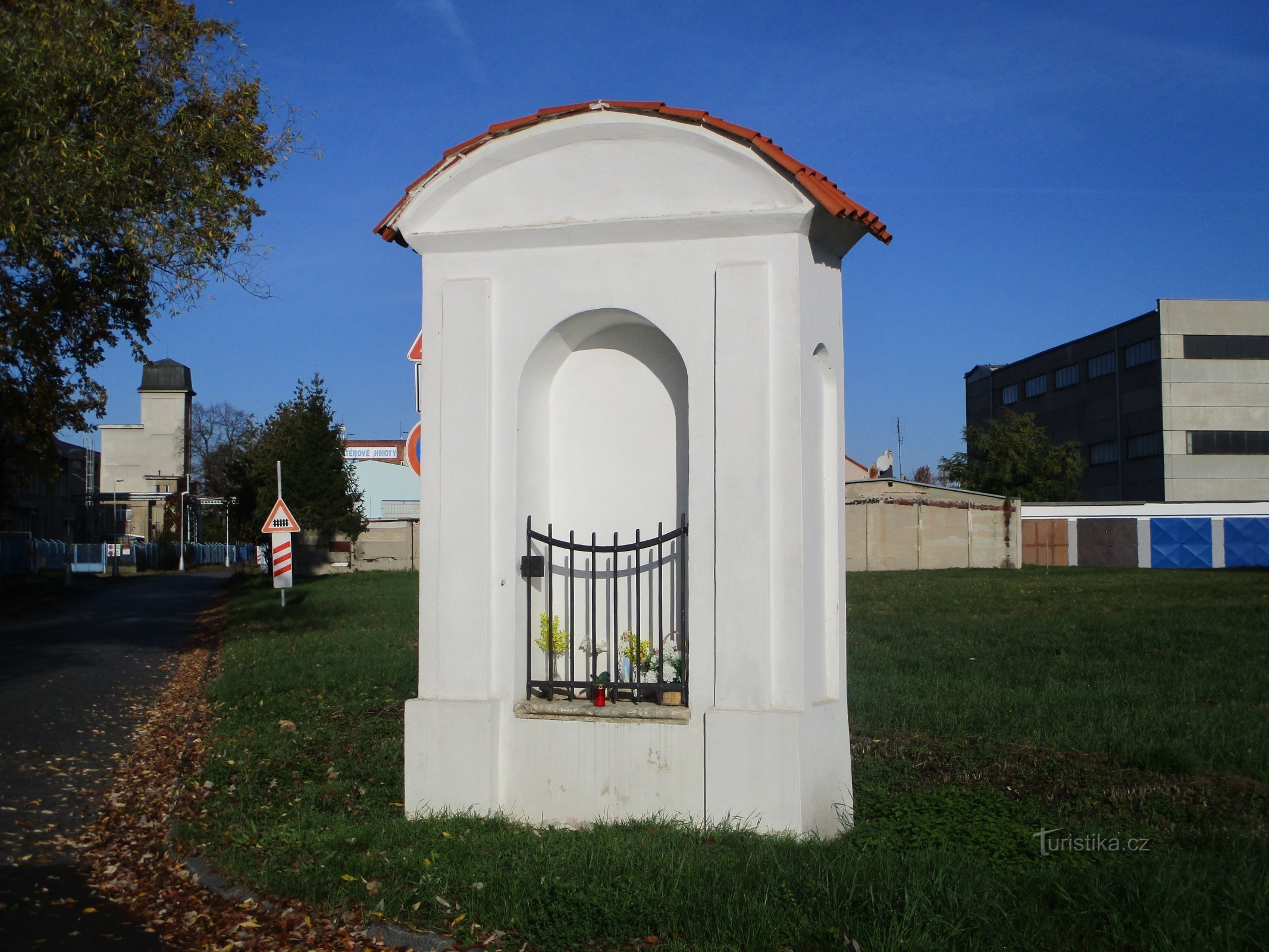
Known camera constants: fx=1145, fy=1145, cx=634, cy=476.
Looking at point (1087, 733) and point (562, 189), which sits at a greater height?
point (562, 189)

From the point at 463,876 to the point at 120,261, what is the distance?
10033 millimetres

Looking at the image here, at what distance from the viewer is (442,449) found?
260 inches

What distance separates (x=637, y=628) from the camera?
647cm

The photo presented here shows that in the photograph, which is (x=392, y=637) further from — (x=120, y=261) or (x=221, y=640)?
(x=120, y=261)

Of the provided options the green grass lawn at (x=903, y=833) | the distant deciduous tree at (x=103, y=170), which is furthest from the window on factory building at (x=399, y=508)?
the green grass lawn at (x=903, y=833)

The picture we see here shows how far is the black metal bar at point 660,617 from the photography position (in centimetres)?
644

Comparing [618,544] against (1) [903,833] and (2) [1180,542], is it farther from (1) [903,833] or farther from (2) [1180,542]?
(2) [1180,542]

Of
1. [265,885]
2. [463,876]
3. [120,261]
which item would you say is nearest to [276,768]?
[265,885]

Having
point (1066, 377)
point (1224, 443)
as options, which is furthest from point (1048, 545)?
point (1066, 377)

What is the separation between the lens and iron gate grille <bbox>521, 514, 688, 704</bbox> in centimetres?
641

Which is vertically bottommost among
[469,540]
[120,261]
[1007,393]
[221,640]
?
[221,640]

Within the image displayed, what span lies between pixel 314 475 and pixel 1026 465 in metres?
34.4

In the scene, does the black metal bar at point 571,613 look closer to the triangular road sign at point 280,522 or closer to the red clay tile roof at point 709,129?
the red clay tile roof at point 709,129

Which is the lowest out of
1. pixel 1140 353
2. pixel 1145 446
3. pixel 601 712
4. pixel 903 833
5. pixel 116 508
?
pixel 903 833
